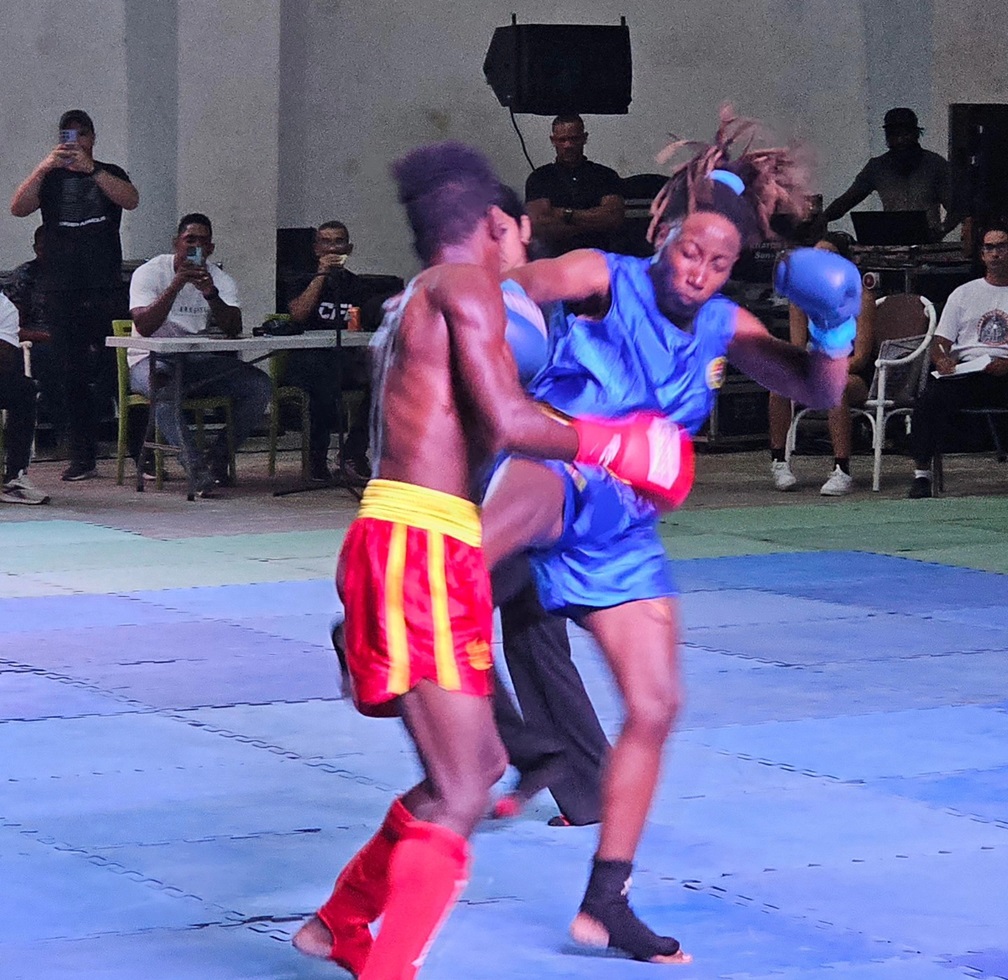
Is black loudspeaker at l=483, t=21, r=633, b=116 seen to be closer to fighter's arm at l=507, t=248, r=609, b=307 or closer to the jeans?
the jeans

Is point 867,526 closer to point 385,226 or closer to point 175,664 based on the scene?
point 175,664

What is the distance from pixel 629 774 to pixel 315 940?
64 centimetres

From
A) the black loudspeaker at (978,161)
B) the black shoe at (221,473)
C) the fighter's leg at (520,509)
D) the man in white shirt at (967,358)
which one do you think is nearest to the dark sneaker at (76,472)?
the black shoe at (221,473)

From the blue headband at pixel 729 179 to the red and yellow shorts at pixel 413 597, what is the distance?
992 millimetres

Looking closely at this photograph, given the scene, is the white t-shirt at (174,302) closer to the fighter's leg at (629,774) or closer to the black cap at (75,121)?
the black cap at (75,121)

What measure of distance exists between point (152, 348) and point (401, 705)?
7.18m

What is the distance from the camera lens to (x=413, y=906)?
3117 millimetres

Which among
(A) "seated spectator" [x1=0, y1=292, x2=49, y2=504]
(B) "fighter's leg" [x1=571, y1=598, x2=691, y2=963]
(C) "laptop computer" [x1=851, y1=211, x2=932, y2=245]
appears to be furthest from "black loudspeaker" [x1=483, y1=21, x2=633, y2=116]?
(B) "fighter's leg" [x1=571, y1=598, x2=691, y2=963]

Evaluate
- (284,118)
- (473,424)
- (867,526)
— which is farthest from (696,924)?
(284,118)

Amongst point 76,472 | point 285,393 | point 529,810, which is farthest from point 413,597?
point 76,472

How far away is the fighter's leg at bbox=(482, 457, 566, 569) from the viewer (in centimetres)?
391

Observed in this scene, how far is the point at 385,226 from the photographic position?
1466 centimetres

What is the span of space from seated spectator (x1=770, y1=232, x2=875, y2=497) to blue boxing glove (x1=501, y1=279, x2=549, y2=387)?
710cm

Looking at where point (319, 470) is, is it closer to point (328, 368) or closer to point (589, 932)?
point (328, 368)
